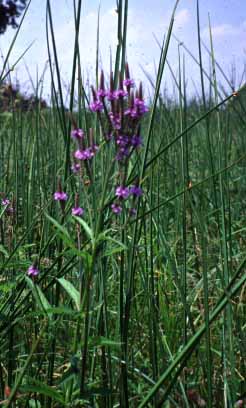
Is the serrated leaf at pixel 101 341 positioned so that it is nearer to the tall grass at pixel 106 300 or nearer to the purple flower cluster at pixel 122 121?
the tall grass at pixel 106 300

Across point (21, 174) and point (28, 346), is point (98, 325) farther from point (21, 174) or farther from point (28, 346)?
point (21, 174)

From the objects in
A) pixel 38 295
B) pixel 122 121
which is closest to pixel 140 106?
pixel 122 121

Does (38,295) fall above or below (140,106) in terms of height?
below

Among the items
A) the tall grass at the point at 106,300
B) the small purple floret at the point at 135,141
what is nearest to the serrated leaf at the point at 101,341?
the tall grass at the point at 106,300

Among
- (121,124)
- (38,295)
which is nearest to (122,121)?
(121,124)

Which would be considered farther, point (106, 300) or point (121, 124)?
point (106, 300)

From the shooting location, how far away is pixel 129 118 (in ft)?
2.59

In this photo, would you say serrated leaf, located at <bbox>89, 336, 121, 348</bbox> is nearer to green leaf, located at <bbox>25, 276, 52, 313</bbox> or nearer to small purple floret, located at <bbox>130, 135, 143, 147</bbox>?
green leaf, located at <bbox>25, 276, 52, 313</bbox>

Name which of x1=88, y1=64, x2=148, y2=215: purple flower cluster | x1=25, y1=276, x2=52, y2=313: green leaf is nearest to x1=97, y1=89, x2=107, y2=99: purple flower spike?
x1=88, y1=64, x2=148, y2=215: purple flower cluster

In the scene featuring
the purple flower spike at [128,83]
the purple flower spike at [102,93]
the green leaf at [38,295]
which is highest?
the purple flower spike at [128,83]

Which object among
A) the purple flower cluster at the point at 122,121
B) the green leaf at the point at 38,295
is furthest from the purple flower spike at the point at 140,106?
the green leaf at the point at 38,295

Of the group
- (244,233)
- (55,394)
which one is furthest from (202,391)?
(244,233)

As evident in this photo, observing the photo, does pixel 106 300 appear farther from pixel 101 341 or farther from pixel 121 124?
pixel 121 124

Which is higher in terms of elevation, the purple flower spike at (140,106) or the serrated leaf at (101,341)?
the purple flower spike at (140,106)
